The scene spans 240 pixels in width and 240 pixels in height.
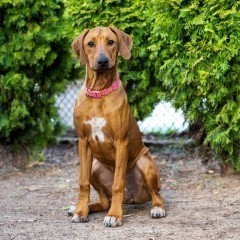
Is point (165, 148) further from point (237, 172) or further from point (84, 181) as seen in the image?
point (84, 181)

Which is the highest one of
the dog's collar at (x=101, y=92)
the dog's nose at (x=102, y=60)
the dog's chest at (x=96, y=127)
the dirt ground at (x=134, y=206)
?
the dog's nose at (x=102, y=60)

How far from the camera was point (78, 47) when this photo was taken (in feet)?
17.7

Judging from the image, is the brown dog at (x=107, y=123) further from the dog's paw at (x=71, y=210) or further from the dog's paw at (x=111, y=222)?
the dog's paw at (x=71, y=210)

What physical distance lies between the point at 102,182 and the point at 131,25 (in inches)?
72.6

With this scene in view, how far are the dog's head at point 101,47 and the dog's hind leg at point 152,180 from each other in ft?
3.26

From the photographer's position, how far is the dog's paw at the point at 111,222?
516 centimetres

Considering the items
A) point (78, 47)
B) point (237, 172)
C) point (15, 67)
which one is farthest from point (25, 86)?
point (237, 172)

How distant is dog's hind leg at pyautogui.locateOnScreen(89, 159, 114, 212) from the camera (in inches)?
225

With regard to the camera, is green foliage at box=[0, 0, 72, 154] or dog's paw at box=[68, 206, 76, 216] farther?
green foliage at box=[0, 0, 72, 154]

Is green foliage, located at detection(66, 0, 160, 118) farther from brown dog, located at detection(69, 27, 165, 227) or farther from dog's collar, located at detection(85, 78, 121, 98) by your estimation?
dog's collar, located at detection(85, 78, 121, 98)

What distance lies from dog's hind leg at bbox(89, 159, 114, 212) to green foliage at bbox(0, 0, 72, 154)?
Answer: 201 cm

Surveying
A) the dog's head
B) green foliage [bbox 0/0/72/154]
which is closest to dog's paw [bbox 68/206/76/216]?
the dog's head

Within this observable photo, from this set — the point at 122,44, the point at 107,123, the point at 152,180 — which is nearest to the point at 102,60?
the point at 122,44

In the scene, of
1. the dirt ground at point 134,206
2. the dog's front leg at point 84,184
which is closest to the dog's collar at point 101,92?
the dog's front leg at point 84,184
